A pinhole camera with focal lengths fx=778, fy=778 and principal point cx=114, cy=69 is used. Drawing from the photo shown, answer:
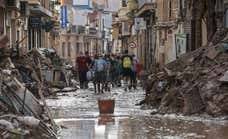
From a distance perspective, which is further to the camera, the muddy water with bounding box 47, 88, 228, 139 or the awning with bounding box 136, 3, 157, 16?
the awning with bounding box 136, 3, 157, 16

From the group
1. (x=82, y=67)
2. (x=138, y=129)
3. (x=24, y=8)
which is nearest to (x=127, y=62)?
(x=82, y=67)

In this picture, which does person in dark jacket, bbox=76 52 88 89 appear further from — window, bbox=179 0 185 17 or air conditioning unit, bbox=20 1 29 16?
air conditioning unit, bbox=20 1 29 16

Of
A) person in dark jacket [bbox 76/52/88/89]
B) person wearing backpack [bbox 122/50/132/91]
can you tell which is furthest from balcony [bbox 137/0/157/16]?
person wearing backpack [bbox 122/50/132/91]

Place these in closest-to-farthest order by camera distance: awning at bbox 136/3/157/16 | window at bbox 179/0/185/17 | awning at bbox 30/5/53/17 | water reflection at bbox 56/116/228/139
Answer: water reflection at bbox 56/116/228/139
window at bbox 179/0/185/17
awning at bbox 30/5/53/17
awning at bbox 136/3/157/16

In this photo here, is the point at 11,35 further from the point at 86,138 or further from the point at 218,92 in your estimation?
the point at 86,138

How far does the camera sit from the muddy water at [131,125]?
14562 millimetres

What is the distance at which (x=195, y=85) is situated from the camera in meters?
18.6

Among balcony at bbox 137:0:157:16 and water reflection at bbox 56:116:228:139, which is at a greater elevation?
balcony at bbox 137:0:157:16

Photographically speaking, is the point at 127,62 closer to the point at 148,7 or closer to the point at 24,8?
the point at 24,8

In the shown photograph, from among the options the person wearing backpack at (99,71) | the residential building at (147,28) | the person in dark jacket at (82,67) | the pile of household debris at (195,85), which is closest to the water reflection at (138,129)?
the pile of household debris at (195,85)

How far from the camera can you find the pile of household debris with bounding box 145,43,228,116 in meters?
17.9

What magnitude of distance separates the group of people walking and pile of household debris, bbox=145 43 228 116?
333 inches

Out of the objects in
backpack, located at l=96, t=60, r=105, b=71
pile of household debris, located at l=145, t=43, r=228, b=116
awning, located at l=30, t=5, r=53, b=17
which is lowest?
backpack, located at l=96, t=60, r=105, b=71

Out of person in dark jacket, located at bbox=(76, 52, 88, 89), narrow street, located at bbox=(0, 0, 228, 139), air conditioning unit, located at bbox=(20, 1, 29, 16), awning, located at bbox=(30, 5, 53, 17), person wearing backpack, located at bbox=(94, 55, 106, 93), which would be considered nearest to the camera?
narrow street, located at bbox=(0, 0, 228, 139)
